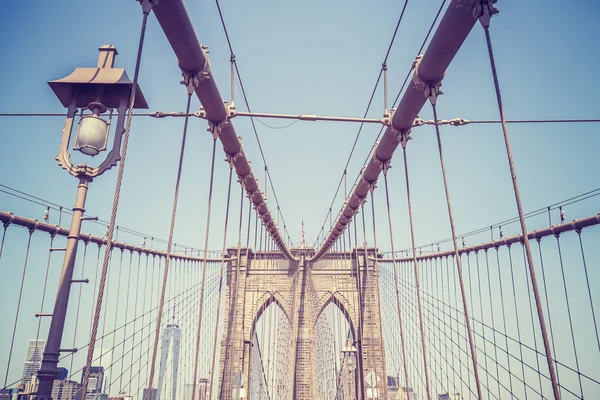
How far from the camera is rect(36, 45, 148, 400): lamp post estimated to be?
4.11m

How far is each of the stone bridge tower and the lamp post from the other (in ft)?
62.9

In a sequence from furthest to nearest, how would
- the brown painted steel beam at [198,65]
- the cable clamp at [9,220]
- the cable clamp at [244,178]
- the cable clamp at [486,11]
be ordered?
the cable clamp at [244,178]
the cable clamp at [9,220]
the brown painted steel beam at [198,65]
the cable clamp at [486,11]

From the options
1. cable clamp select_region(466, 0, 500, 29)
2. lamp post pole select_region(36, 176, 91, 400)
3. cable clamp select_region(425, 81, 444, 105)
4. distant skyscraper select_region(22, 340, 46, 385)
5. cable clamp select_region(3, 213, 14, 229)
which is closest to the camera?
cable clamp select_region(466, 0, 500, 29)

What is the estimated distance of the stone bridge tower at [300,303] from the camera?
76.7 ft

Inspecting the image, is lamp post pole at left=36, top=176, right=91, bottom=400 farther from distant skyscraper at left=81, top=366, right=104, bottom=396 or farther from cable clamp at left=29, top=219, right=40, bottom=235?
Result: cable clamp at left=29, top=219, right=40, bottom=235

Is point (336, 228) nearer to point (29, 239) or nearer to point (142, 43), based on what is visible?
point (29, 239)

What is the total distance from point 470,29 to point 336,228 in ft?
41.6

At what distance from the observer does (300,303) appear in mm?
24484

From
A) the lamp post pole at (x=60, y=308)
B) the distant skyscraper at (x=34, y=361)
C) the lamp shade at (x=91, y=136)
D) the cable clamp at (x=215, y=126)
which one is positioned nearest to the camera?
the lamp post pole at (x=60, y=308)

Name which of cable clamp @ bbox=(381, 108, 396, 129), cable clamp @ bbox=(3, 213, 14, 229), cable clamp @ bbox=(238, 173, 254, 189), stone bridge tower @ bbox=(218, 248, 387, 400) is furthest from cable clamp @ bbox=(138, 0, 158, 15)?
stone bridge tower @ bbox=(218, 248, 387, 400)

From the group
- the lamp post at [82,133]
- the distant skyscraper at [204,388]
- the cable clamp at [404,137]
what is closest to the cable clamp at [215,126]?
the lamp post at [82,133]

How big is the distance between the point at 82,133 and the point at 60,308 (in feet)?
5.61

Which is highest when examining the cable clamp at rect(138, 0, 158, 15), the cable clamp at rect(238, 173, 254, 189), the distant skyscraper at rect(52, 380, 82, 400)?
the cable clamp at rect(238, 173, 254, 189)

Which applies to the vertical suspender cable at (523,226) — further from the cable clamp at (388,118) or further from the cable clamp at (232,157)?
the cable clamp at (232,157)
